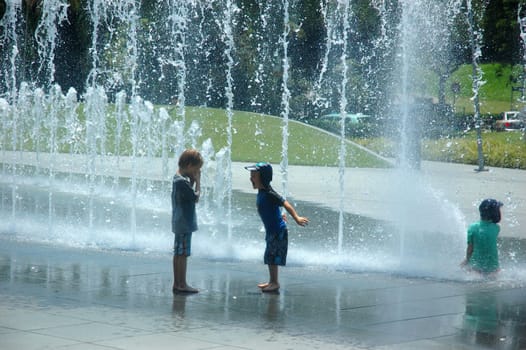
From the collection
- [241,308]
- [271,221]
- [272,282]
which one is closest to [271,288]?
[272,282]

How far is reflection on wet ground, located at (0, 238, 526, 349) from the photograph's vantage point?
21.1ft

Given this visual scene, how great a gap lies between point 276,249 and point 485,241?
2208mm

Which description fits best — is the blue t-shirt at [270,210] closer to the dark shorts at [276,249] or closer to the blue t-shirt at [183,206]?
the dark shorts at [276,249]

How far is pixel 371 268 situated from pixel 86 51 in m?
34.6

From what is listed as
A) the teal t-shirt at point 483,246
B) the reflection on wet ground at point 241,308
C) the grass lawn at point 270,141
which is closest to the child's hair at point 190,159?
the reflection on wet ground at point 241,308

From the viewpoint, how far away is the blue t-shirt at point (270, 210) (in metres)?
8.41

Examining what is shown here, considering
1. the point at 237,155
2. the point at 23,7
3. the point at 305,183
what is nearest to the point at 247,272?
the point at 305,183

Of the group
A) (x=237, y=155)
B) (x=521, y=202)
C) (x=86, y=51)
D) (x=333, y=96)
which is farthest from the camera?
(x=333, y=96)

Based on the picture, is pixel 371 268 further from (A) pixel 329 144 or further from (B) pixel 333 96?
(B) pixel 333 96

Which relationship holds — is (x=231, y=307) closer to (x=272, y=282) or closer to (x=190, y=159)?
(x=272, y=282)

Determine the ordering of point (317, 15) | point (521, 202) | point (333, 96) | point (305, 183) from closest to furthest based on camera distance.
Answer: point (521, 202)
point (305, 183)
point (317, 15)
point (333, 96)

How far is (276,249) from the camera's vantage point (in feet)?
27.4

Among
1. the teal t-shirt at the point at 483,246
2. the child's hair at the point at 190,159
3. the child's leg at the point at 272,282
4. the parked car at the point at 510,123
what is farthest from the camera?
the parked car at the point at 510,123

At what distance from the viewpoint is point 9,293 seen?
8016mm
